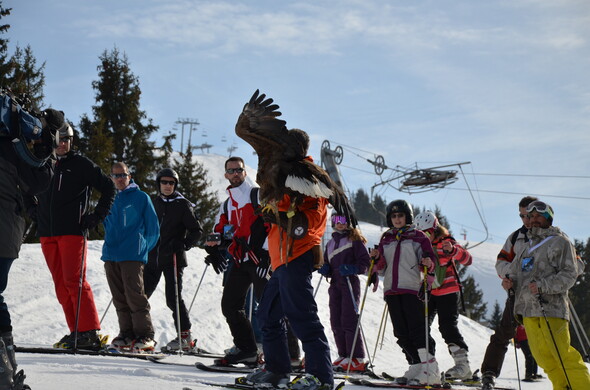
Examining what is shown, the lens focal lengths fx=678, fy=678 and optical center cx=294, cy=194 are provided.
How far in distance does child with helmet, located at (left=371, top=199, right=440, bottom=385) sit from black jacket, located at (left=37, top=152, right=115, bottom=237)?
10.3ft

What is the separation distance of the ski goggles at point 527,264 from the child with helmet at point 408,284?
3.31ft

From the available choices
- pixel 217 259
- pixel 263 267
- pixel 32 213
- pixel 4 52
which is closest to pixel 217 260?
pixel 217 259

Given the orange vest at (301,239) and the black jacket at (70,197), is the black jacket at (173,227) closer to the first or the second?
the black jacket at (70,197)

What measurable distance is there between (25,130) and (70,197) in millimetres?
3198

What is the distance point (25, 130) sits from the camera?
452 cm

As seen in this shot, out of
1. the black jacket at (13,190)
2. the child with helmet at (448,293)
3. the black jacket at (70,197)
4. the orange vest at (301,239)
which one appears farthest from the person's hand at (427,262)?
the black jacket at (13,190)

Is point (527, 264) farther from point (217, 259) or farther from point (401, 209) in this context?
point (217, 259)

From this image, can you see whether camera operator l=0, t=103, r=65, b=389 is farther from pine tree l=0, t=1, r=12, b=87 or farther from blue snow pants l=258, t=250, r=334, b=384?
pine tree l=0, t=1, r=12, b=87

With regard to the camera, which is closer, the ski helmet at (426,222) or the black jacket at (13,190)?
the black jacket at (13,190)

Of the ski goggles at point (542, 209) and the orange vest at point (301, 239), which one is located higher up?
the ski goggles at point (542, 209)

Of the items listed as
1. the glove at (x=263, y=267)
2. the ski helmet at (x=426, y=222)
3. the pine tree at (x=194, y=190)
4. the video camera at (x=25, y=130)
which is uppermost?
the pine tree at (x=194, y=190)

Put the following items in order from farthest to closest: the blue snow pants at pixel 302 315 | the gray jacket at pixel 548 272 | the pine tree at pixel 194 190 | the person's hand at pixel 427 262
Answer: the pine tree at pixel 194 190 < the person's hand at pixel 427 262 < the gray jacket at pixel 548 272 < the blue snow pants at pixel 302 315

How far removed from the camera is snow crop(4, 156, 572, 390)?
5.38 metres

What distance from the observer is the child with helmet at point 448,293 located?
855 cm
